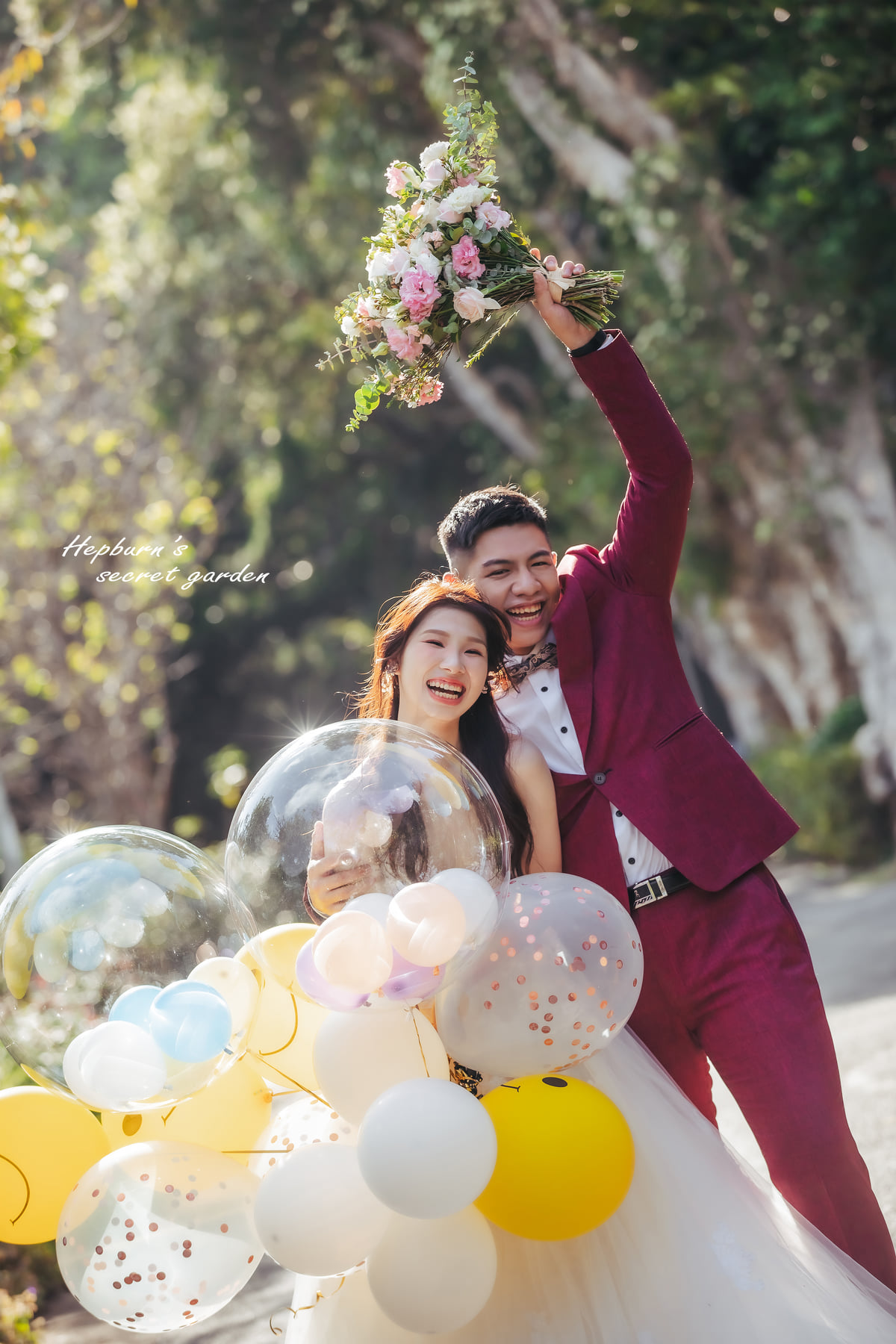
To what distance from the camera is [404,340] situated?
2.35m

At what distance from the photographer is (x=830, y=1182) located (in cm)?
220

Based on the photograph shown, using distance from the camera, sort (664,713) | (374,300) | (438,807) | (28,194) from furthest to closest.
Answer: (28,194), (664,713), (374,300), (438,807)

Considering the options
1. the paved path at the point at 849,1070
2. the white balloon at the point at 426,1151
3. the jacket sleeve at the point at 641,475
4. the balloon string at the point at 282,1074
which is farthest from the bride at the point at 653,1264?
the jacket sleeve at the point at 641,475

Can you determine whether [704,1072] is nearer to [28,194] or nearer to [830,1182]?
[830,1182]

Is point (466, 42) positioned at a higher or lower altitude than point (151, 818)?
higher

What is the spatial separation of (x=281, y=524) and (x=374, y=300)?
14907 mm

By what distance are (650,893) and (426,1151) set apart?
0.88m

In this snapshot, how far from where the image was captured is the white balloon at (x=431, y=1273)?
6.07 feet

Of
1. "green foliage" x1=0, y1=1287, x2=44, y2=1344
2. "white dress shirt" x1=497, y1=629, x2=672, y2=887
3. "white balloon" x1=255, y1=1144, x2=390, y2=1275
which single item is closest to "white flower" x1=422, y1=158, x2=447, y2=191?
"white dress shirt" x1=497, y1=629, x2=672, y2=887

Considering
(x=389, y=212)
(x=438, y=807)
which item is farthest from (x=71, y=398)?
(x=438, y=807)

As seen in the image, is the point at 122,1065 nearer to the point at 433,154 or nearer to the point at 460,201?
the point at 460,201

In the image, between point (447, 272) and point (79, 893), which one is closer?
point (79, 893)

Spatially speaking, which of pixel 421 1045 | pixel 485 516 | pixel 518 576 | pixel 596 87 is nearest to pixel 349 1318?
pixel 421 1045

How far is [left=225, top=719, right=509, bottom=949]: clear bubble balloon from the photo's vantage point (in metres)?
1.94
